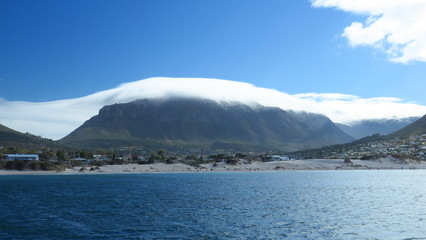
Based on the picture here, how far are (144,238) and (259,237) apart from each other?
10449mm

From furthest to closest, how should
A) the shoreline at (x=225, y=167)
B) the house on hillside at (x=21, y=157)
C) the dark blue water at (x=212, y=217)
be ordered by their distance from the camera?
the house on hillside at (x=21, y=157) → the shoreline at (x=225, y=167) → the dark blue water at (x=212, y=217)

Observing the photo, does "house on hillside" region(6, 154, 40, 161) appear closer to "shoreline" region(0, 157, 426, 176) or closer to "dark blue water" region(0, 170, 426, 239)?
"shoreline" region(0, 157, 426, 176)

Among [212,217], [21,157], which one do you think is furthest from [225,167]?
[212,217]

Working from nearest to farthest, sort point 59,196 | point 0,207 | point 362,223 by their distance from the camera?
1. point 362,223
2. point 0,207
3. point 59,196

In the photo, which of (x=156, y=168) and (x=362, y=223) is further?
(x=156, y=168)

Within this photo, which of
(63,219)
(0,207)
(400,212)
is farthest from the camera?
(0,207)

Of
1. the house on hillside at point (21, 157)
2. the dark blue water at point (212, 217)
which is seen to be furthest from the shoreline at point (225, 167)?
the dark blue water at point (212, 217)

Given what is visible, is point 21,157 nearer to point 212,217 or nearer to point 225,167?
point 225,167

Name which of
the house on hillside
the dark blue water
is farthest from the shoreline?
the dark blue water

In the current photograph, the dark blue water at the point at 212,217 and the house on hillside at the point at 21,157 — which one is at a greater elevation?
the house on hillside at the point at 21,157

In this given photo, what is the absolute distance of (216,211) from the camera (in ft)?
162

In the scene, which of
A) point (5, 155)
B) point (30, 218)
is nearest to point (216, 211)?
point (30, 218)

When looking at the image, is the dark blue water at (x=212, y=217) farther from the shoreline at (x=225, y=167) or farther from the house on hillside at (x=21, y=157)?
the house on hillside at (x=21, y=157)

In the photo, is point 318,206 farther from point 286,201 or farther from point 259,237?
Result: point 259,237
